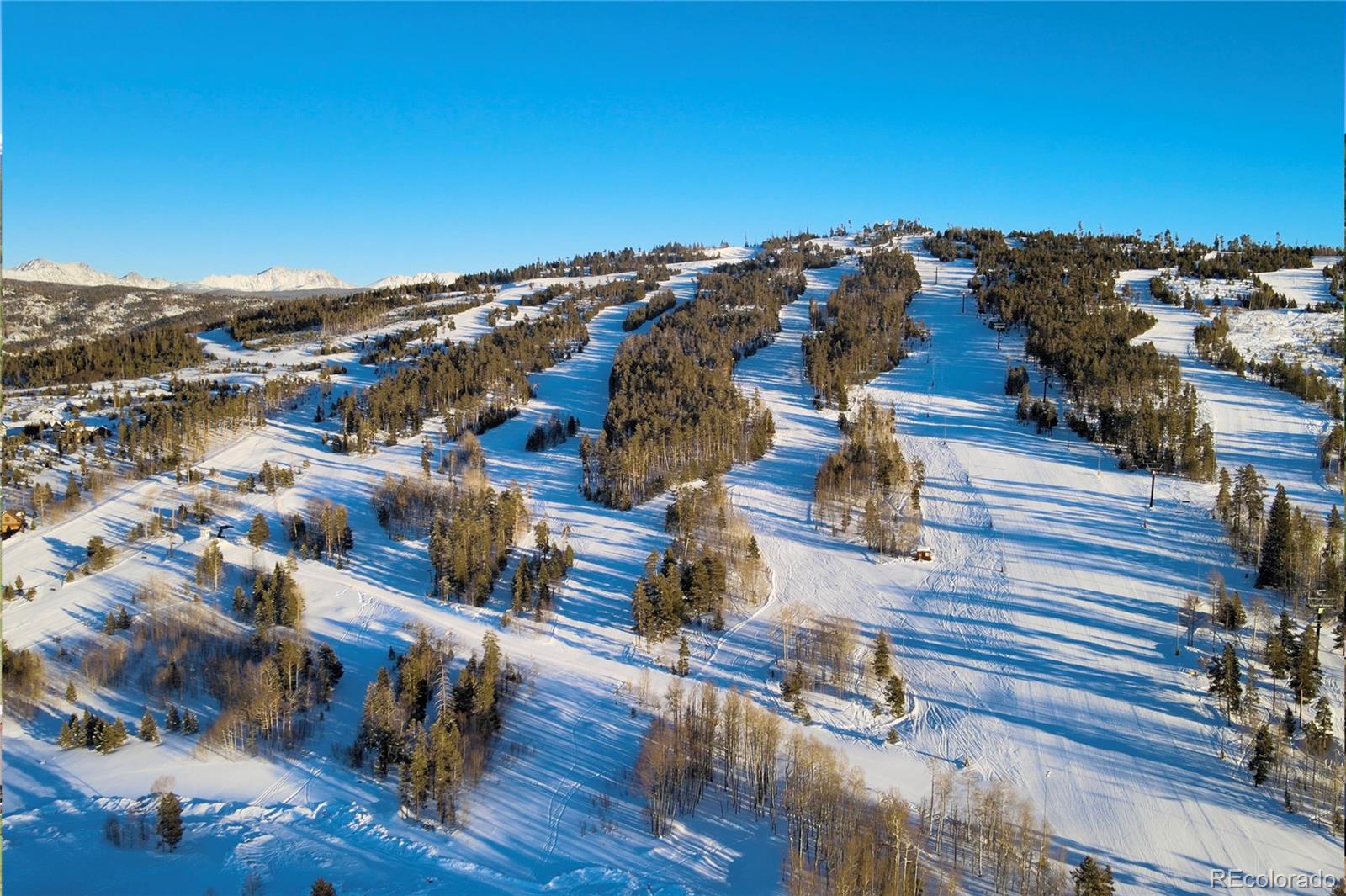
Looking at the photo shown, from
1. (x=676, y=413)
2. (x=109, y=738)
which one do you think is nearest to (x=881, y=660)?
(x=109, y=738)

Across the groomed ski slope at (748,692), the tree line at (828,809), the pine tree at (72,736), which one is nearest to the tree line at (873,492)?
the groomed ski slope at (748,692)

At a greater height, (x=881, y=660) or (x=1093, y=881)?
(x=881, y=660)

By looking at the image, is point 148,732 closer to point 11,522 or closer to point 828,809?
point 828,809

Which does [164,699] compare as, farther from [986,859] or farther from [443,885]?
[986,859]

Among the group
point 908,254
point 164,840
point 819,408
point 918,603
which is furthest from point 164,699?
point 908,254

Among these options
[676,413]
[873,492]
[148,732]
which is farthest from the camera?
[676,413]

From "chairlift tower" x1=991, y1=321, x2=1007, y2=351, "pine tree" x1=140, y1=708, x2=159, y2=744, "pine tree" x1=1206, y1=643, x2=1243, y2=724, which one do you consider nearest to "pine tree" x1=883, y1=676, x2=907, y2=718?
"pine tree" x1=1206, y1=643, x2=1243, y2=724
